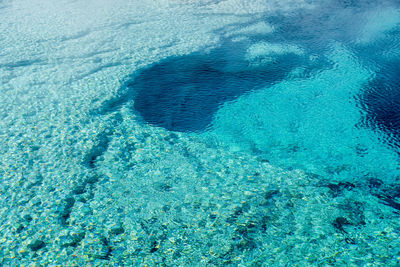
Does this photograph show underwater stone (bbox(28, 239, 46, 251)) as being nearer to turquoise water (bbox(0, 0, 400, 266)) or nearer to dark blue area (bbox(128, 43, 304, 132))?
turquoise water (bbox(0, 0, 400, 266))

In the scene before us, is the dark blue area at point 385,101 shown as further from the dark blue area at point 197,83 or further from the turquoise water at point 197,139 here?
the dark blue area at point 197,83

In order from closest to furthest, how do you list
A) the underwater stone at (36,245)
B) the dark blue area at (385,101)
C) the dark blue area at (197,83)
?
the underwater stone at (36,245), the dark blue area at (385,101), the dark blue area at (197,83)

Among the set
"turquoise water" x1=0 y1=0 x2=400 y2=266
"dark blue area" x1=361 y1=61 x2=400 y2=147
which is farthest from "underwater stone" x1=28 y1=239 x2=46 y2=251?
"dark blue area" x1=361 y1=61 x2=400 y2=147

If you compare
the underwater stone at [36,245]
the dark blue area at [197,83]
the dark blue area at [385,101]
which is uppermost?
the dark blue area at [197,83]

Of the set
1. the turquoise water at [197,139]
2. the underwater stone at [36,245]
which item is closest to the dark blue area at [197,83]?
the turquoise water at [197,139]

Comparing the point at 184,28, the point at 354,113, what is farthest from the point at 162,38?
the point at 354,113

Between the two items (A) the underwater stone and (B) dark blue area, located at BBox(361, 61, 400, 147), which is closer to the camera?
(A) the underwater stone
